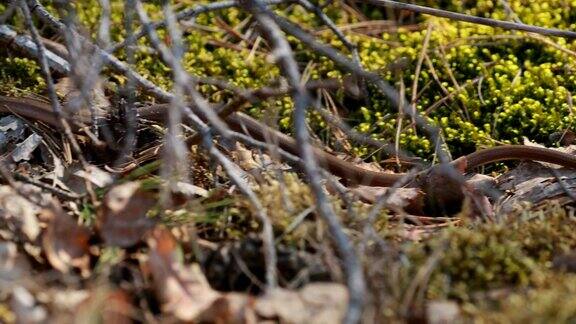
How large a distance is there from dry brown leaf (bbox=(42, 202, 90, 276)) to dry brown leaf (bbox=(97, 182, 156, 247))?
63 millimetres

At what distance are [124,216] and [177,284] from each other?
34 centimetres

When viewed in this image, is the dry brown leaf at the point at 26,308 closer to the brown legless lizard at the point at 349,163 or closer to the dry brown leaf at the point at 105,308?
the dry brown leaf at the point at 105,308

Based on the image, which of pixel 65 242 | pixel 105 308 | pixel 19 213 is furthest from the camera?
pixel 19 213

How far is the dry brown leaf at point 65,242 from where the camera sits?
2287 millimetres

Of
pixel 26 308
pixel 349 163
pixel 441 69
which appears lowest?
pixel 349 163

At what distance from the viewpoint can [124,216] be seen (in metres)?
2.40

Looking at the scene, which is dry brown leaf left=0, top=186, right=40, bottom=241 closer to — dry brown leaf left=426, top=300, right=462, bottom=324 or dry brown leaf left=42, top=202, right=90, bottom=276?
dry brown leaf left=42, top=202, right=90, bottom=276

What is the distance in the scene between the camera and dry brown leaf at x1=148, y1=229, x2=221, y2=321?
2.09 m

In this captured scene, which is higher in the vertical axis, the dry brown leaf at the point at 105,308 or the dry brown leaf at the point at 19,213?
the dry brown leaf at the point at 105,308

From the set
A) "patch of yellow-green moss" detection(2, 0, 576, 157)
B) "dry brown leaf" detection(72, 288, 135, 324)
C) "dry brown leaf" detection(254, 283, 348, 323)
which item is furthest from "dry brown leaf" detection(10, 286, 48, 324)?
"patch of yellow-green moss" detection(2, 0, 576, 157)

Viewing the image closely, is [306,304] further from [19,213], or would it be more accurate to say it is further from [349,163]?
[349,163]

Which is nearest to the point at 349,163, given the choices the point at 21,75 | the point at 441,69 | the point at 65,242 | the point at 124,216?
the point at 441,69

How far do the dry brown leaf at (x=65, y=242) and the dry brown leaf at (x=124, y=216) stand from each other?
6 centimetres

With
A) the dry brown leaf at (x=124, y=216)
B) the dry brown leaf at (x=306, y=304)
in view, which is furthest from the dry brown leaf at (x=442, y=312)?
the dry brown leaf at (x=124, y=216)
